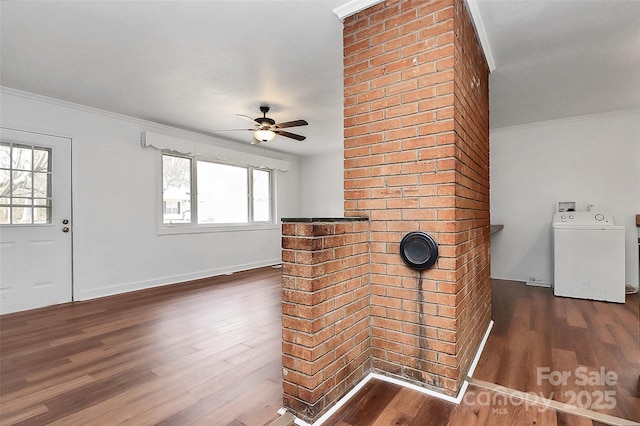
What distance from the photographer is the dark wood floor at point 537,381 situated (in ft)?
5.27

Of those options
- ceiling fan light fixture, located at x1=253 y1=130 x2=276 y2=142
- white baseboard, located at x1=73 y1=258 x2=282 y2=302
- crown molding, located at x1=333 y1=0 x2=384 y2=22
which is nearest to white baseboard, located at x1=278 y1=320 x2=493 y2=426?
crown molding, located at x1=333 y1=0 x2=384 y2=22

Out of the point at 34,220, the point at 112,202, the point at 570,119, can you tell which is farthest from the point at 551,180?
the point at 34,220

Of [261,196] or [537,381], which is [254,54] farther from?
[261,196]

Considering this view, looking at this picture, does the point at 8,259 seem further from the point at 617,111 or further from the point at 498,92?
the point at 617,111

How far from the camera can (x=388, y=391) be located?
1838 millimetres

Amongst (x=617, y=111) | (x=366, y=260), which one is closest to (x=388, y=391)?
(x=366, y=260)

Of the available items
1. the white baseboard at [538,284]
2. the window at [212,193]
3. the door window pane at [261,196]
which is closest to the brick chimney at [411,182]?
the white baseboard at [538,284]

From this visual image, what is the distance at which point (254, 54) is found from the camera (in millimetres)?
2779

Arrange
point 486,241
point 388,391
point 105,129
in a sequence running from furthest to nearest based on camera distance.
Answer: point 105,129
point 486,241
point 388,391

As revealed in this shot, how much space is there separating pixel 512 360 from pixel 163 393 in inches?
89.4

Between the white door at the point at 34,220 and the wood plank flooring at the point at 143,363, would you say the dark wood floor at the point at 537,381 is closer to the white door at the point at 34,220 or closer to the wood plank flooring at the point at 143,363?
the wood plank flooring at the point at 143,363

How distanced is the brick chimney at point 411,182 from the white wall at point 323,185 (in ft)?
15.7

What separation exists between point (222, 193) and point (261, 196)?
1015 millimetres

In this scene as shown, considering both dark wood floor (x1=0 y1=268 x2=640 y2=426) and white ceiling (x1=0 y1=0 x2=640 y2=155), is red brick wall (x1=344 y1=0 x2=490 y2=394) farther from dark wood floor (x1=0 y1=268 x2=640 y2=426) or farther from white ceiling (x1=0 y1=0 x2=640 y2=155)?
white ceiling (x1=0 y1=0 x2=640 y2=155)
